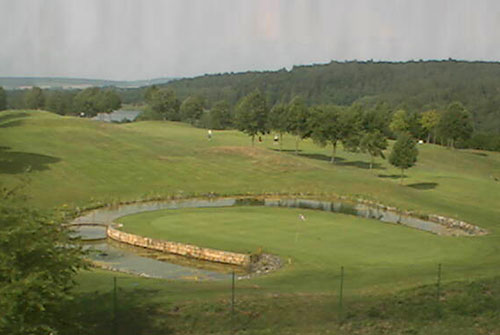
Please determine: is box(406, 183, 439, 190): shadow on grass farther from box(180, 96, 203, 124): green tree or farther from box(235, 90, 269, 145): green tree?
box(180, 96, 203, 124): green tree

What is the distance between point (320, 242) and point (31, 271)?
2532 centimetres

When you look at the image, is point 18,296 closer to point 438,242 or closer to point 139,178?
point 438,242

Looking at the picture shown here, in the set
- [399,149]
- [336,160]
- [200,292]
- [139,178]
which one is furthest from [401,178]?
[200,292]

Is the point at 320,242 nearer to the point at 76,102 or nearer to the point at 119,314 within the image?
the point at 119,314

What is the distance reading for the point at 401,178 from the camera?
77.1 meters

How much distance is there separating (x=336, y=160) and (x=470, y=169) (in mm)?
24707

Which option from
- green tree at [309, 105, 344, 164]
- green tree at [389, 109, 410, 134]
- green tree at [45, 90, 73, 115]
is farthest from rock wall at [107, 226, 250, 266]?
green tree at [45, 90, 73, 115]

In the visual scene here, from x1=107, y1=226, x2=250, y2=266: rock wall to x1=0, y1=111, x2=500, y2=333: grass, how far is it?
2.20m

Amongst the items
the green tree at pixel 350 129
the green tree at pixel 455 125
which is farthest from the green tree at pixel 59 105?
the green tree at pixel 350 129

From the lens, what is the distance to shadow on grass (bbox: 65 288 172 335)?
2105 centimetres

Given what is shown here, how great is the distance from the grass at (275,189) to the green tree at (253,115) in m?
6.29

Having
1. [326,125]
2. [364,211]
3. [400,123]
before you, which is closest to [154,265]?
[364,211]

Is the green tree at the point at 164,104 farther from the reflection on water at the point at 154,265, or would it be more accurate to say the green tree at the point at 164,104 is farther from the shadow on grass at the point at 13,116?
the reflection on water at the point at 154,265

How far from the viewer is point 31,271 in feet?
54.9
